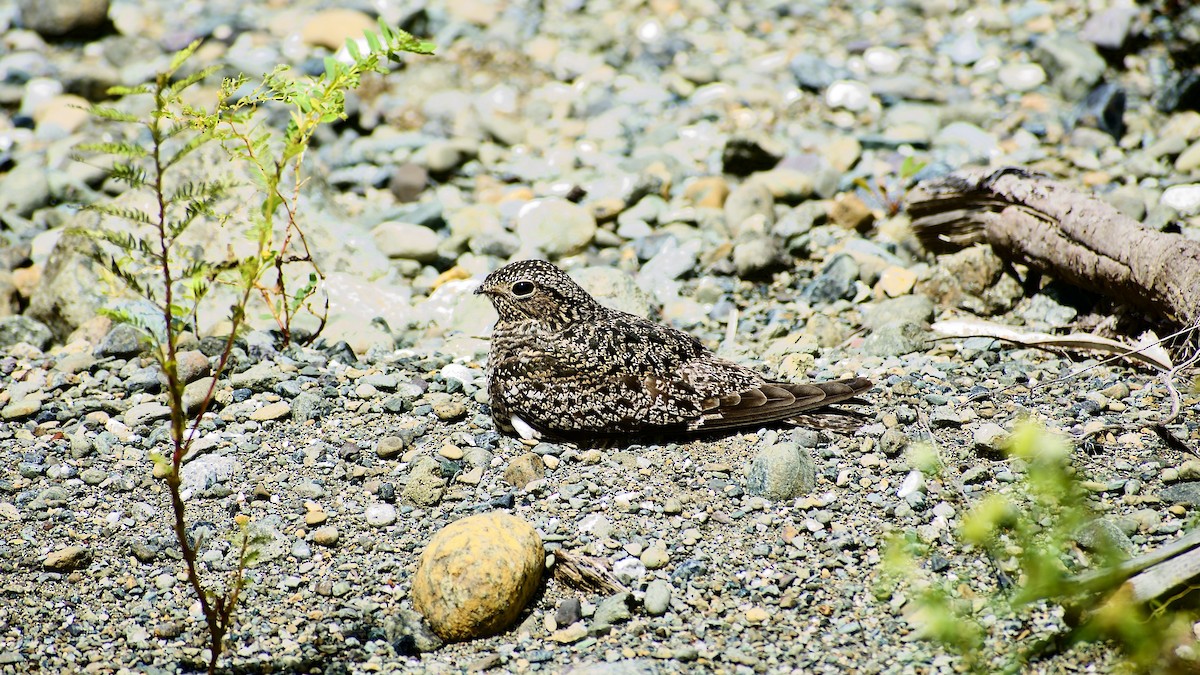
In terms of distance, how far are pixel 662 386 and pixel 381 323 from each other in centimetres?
243

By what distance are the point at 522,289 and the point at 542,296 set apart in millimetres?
133

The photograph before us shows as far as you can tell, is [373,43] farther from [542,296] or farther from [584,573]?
[584,573]

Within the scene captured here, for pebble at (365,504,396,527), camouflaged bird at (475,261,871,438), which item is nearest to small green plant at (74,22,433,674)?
pebble at (365,504,396,527)

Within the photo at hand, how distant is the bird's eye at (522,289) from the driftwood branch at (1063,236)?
2.77 m

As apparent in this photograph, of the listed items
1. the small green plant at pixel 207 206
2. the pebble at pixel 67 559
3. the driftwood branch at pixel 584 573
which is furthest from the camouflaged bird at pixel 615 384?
the pebble at pixel 67 559

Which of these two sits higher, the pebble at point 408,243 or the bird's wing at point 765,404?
the bird's wing at point 765,404

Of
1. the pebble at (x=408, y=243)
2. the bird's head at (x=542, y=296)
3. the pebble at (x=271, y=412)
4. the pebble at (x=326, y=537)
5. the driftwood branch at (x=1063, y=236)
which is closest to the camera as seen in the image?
the pebble at (x=326, y=537)

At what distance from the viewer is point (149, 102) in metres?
10.7

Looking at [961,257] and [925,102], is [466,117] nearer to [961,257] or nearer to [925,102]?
[925,102]

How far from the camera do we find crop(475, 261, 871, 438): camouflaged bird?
17.4 feet

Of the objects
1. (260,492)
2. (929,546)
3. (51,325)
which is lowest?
(51,325)

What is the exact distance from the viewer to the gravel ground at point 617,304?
4270 mm

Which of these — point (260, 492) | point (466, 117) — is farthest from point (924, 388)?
point (466, 117)

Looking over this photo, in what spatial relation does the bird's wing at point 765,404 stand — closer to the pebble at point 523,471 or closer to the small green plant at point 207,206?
the pebble at point 523,471
